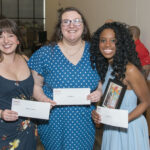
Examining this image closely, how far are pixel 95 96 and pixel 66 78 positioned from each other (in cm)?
32

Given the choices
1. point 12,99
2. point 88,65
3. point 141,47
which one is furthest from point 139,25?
point 12,99

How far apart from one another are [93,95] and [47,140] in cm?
68

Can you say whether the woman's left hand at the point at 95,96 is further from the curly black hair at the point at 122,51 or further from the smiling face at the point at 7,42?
the smiling face at the point at 7,42

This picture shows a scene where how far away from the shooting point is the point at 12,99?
192cm

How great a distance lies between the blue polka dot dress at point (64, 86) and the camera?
2203 millimetres

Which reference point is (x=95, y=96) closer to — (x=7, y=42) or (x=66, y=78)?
(x=66, y=78)

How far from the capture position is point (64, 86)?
218 cm

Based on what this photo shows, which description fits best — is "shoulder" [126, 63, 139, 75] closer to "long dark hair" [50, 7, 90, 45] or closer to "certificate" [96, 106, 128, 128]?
"certificate" [96, 106, 128, 128]

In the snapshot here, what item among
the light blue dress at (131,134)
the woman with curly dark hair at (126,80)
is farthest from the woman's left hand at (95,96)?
the light blue dress at (131,134)

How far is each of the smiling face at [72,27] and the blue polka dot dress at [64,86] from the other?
0.18 meters

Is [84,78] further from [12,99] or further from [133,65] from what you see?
[12,99]

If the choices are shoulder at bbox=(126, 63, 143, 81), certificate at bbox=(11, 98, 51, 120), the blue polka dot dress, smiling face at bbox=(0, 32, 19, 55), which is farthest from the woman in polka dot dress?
shoulder at bbox=(126, 63, 143, 81)

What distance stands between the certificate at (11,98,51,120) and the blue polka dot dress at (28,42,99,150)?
27 centimetres

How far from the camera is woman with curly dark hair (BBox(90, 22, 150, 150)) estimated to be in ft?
6.50
